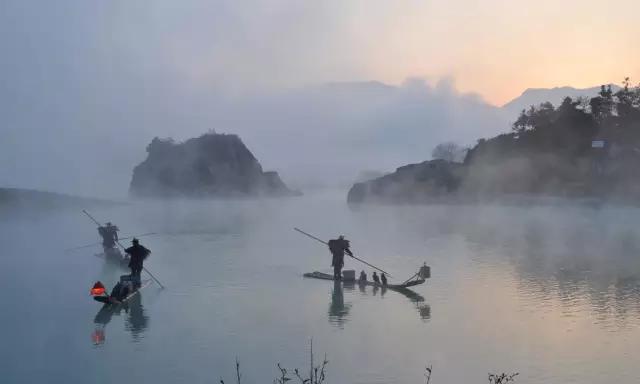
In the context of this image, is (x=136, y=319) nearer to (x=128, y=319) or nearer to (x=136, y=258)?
(x=128, y=319)

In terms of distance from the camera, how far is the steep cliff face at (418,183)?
122 metres

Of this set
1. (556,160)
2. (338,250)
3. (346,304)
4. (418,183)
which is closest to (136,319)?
(346,304)

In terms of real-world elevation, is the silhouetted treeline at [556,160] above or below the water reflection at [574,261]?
above

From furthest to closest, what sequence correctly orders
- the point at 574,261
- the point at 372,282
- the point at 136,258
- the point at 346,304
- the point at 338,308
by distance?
the point at 574,261
the point at 372,282
the point at 136,258
the point at 346,304
the point at 338,308

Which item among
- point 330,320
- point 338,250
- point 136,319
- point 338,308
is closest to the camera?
point 330,320

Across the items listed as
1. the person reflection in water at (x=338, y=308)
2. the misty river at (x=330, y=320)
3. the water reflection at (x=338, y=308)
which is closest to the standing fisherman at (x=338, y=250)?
the misty river at (x=330, y=320)

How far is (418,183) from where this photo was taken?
12669cm

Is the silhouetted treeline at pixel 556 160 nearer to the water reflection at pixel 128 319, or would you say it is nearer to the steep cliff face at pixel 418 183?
the steep cliff face at pixel 418 183

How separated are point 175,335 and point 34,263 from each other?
23381 millimetres

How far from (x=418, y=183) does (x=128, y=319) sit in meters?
109

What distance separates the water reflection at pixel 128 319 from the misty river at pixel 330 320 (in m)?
0.10

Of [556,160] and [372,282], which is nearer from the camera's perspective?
[372,282]

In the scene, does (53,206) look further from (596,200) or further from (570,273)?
(570,273)

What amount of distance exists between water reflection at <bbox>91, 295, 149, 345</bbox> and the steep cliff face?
103084 mm
